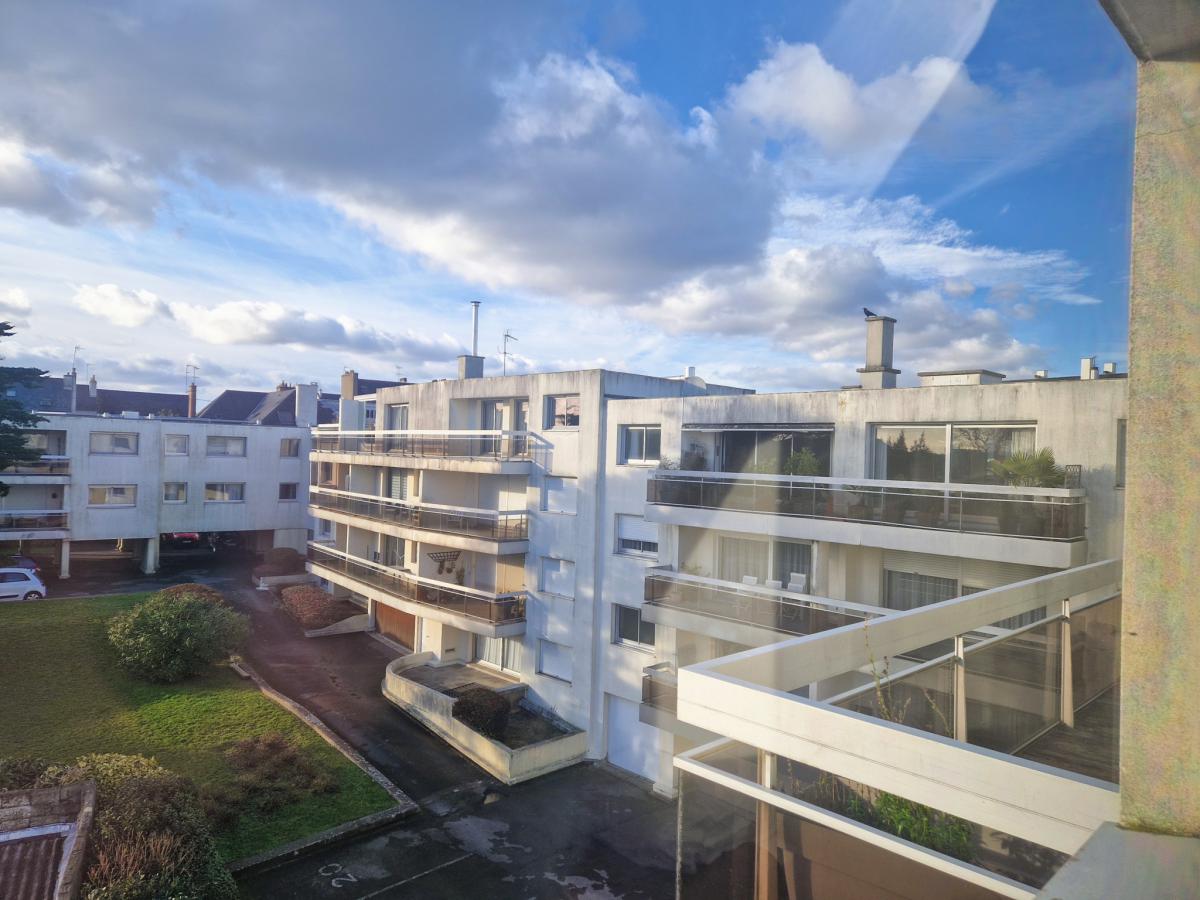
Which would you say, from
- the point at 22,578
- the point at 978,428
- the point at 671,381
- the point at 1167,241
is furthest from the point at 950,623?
the point at 22,578

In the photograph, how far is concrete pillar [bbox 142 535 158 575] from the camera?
2023 cm

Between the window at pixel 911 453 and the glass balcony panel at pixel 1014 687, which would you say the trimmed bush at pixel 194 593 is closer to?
the window at pixel 911 453

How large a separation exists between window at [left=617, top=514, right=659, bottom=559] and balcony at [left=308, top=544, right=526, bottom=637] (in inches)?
102

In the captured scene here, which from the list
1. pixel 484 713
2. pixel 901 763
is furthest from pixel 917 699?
pixel 484 713

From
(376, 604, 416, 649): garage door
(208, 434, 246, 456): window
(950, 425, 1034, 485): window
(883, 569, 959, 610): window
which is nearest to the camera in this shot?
(950, 425, 1034, 485): window

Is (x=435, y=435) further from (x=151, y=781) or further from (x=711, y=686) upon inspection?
(x=711, y=686)

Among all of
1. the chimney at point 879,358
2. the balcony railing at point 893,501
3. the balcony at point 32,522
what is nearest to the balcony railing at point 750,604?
the balcony railing at point 893,501

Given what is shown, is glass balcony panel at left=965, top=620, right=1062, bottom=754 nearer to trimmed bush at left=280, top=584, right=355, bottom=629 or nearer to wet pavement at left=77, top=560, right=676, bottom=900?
wet pavement at left=77, top=560, right=676, bottom=900

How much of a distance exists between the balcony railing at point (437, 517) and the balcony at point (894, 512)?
12.4 ft

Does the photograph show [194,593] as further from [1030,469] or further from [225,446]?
[1030,469]

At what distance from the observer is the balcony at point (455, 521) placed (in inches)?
505

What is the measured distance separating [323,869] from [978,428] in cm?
786

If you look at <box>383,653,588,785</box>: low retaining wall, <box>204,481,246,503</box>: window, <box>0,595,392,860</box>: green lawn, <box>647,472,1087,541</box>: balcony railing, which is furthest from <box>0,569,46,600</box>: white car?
<box>647,472,1087,541</box>: balcony railing

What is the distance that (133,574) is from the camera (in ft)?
65.4
